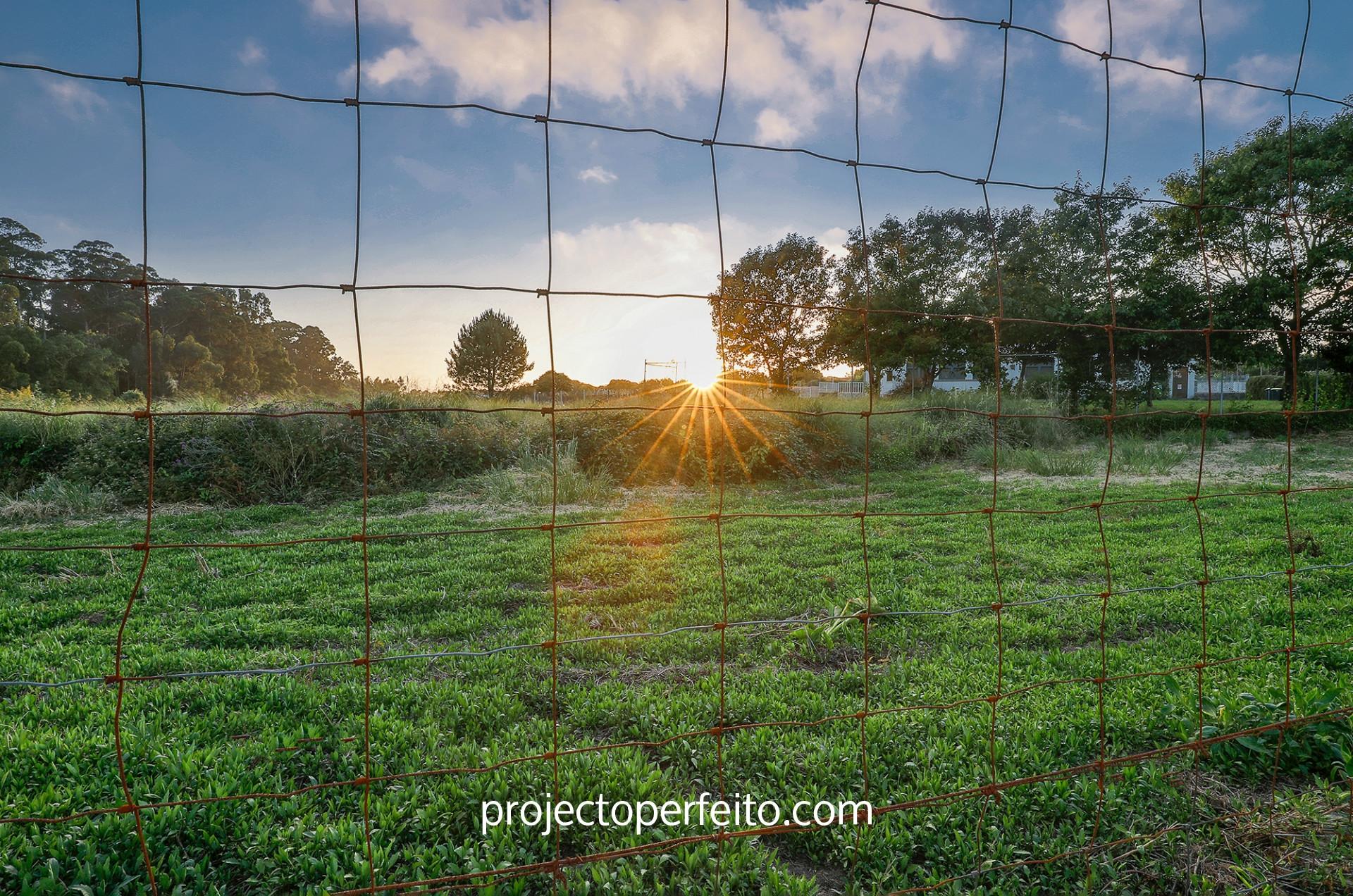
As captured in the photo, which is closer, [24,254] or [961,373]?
[24,254]

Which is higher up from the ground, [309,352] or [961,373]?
[961,373]

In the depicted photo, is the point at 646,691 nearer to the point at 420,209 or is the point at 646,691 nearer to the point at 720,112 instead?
the point at 420,209

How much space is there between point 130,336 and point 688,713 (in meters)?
4.46

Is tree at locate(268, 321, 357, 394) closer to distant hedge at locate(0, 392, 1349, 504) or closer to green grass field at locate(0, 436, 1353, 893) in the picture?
distant hedge at locate(0, 392, 1349, 504)

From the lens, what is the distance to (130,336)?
14.2 ft

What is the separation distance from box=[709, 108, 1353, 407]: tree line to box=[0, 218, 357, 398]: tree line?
21.4 ft

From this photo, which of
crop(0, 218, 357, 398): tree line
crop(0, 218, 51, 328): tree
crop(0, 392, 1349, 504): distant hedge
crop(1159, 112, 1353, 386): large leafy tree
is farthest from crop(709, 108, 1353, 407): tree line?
crop(0, 218, 51, 328): tree

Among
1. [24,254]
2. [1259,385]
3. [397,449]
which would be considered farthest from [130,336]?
[1259,385]

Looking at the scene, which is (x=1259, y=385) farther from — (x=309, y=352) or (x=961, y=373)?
(x=309, y=352)

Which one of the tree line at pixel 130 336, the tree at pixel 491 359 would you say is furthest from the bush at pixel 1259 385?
the tree line at pixel 130 336

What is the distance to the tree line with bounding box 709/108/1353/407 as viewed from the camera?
43.1 ft

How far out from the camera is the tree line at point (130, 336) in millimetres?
3484

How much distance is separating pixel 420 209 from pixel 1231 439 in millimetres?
14355

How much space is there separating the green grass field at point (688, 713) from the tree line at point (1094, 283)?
748 centimetres
